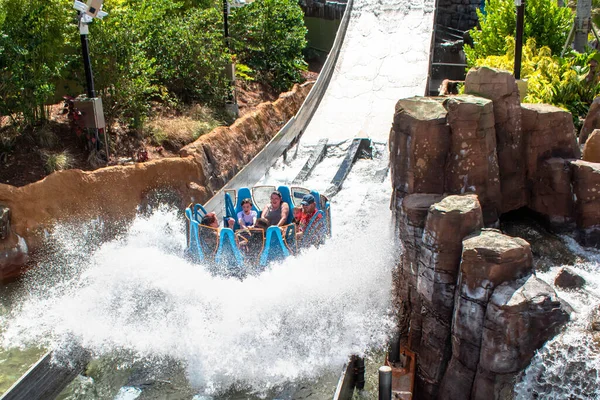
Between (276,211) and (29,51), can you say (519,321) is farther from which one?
(29,51)

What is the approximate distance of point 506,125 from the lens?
26.2 ft

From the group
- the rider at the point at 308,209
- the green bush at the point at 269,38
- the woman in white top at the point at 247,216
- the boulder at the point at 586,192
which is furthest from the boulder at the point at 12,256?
the green bush at the point at 269,38

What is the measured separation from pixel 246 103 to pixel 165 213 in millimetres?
6529

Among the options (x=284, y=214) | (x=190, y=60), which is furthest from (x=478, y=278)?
(x=190, y=60)

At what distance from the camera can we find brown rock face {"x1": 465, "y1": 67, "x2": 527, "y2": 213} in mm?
7770

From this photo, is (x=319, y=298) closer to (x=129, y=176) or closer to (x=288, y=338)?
(x=288, y=338)

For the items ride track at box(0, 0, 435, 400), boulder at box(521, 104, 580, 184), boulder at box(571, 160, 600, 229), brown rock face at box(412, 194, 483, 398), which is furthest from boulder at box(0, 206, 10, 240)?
boulder at box(571, 160, 600, 229)

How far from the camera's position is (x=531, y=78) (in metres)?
12.7

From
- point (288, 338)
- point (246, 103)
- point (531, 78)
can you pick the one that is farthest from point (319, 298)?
point (246, 103)

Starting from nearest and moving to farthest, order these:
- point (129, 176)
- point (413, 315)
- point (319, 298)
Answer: point (413, 315)
point (319, 298)
point (129, 176)

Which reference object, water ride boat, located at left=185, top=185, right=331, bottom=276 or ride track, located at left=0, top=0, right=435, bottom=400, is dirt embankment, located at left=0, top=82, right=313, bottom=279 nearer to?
ride track, located at left=0, top=0, right=435, bottom=400

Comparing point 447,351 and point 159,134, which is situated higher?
point 159,134

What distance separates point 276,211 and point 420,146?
8.64 feet

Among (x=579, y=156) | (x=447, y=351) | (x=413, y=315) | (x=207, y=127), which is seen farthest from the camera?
(x=207, y=127)
